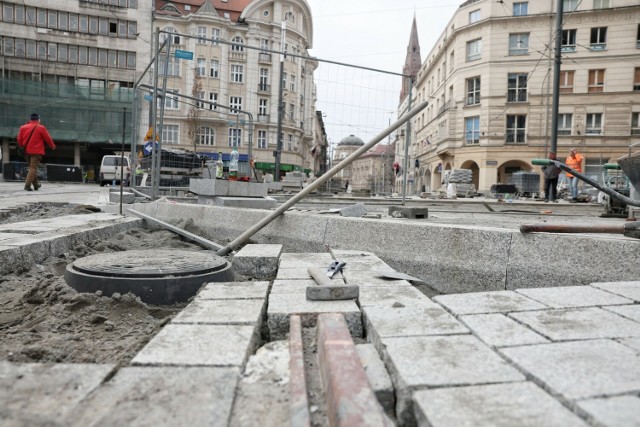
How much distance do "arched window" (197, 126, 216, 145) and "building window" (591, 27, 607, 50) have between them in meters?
31.0

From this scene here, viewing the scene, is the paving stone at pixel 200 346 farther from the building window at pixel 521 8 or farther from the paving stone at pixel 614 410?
the building window at pixel 521 8

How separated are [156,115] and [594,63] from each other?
35103mm

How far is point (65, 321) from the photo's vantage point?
242 cm

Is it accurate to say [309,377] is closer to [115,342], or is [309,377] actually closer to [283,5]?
[115,342]

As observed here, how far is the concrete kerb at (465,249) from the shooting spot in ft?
9.82

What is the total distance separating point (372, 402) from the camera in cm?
135

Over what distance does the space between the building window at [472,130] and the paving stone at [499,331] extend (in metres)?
37.2

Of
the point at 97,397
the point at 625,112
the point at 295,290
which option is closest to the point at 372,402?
the point at 97,397

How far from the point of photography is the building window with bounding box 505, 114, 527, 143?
35.1m

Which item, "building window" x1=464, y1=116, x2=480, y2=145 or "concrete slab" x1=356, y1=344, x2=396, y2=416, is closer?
"concrete slab" x1=356, y1=344, x2=396, y2=416

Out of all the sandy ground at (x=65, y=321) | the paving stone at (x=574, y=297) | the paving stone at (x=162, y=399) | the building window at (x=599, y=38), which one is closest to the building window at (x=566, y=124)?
the building window at (x=599, y=38)

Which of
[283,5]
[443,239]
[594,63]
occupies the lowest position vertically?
[443,239]

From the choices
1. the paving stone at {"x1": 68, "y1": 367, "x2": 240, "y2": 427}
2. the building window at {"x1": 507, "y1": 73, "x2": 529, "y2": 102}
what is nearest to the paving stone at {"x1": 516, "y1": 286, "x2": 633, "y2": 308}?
the paving stone at {"x1": 68, "y1": 367, "x2": 240, "y2": 427}

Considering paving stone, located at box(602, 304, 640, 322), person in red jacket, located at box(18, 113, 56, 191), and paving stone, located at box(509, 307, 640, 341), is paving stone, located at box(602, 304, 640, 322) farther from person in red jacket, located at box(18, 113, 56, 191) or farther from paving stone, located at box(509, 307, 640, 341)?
person in red jacket, located at box(18, 113, 56, 191)
